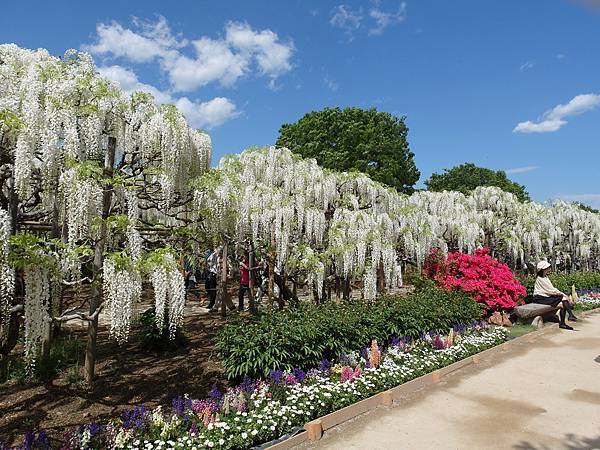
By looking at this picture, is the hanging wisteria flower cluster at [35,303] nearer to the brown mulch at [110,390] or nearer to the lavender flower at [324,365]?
the brown mulch at [110,390]

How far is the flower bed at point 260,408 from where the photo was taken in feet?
14.9

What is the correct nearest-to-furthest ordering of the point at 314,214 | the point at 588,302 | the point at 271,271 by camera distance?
the point at 314,214 < the point at 271,271 < the point at 588,302

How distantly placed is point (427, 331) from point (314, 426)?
5.13 m

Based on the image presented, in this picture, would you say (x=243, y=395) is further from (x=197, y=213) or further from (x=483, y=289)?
(x=483, y=289)

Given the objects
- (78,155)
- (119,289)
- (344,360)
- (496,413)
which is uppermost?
(78,155)

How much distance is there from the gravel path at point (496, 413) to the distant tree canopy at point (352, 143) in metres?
24.1

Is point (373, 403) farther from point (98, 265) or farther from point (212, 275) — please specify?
point (212, 275)

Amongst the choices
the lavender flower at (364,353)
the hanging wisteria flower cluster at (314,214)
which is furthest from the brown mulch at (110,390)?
the hanging wisteria flower cluster at (314,214)

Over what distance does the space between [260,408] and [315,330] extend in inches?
75.9

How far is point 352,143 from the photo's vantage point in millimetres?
33750

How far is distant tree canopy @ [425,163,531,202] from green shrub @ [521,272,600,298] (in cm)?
2631

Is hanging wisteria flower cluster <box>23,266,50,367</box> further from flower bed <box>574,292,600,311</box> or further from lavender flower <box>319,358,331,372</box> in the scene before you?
flower bed <box>574,292,600,311</box>

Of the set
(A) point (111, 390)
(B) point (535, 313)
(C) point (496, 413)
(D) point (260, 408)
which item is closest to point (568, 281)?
(B) point (535, 313)

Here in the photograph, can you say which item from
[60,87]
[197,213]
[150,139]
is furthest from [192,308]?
[60,87]
